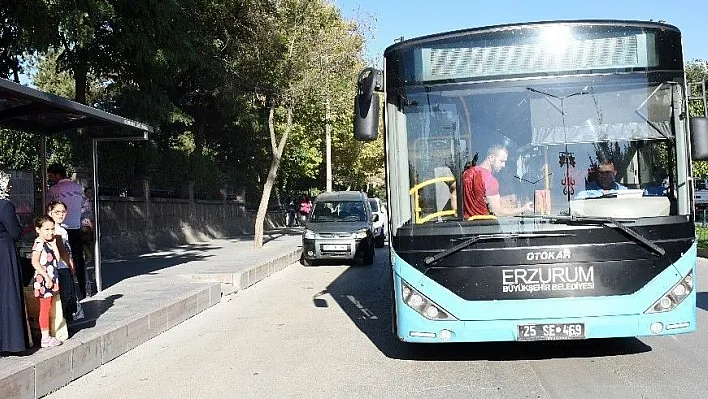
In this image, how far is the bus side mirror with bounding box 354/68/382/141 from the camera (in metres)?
6.73

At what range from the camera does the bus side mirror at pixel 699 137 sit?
650cm

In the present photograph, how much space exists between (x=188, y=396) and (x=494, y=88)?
3741mm

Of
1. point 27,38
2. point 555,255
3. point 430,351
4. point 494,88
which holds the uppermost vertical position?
point 27,38

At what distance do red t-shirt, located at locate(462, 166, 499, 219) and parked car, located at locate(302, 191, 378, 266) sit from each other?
11.8 meters

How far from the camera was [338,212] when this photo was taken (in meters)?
20.2

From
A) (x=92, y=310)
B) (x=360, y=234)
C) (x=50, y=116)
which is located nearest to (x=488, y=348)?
(x=92, y=310)

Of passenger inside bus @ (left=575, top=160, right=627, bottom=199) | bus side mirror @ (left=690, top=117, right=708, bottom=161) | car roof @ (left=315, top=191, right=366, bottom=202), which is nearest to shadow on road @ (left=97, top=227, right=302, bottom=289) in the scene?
car roof @ (left=315, top=191, right=366, bottom=202)

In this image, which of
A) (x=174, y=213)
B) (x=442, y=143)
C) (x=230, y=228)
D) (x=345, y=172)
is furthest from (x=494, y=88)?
(x=345, y=172)

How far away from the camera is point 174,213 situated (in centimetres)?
2577

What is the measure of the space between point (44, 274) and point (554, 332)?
464 centimetres

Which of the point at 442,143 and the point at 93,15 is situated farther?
the point at 93,15

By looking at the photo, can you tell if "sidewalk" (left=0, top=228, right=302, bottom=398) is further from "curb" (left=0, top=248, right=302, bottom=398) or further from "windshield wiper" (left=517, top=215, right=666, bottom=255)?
"windshield wiper" (left=517, top=215, right=666, bottom=255)

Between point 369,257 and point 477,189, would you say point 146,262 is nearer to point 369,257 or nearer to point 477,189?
point 369,257

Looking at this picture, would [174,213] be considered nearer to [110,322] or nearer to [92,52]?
[92,52]
